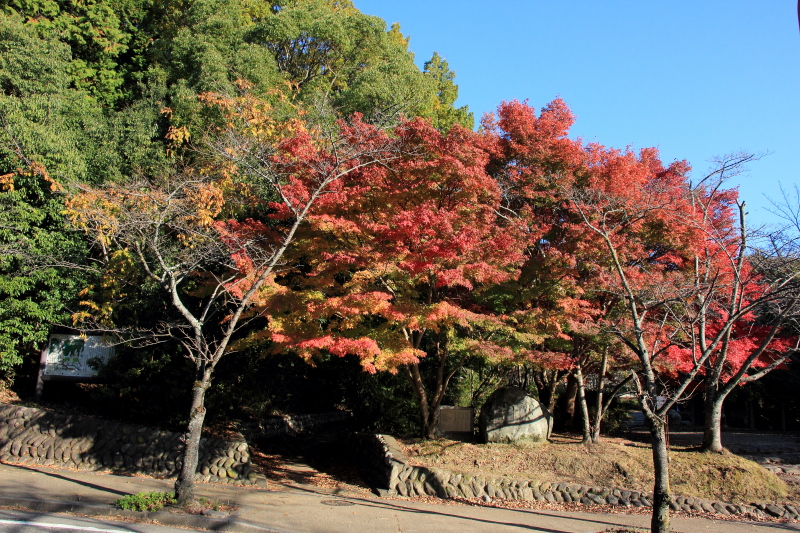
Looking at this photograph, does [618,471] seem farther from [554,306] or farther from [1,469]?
[1,469]

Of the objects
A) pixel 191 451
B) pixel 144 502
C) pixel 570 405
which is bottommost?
pixel 144 502

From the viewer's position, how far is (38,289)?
1509 cm

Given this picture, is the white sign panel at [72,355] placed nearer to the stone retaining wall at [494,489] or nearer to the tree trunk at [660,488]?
the stone retaining wall at [494,489]

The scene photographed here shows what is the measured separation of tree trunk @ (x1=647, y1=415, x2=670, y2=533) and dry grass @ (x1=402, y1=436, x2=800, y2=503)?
431 cm

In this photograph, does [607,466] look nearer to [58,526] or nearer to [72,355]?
[58,526]

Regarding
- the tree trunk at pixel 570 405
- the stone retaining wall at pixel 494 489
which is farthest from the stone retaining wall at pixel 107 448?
the tree trunk at pixel 570 405

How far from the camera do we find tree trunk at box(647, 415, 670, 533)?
7980 millimetres

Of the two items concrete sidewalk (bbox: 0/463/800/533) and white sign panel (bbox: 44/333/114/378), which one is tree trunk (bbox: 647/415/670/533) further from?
→ white sign panel (bbox: 44/333/114/378)

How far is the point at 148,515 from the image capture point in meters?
8.64

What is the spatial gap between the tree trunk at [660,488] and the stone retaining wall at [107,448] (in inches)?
333

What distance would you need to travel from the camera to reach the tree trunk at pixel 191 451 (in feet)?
29.3

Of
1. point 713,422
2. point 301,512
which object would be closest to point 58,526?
point 301,512

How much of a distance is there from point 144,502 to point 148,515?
9.0 inches

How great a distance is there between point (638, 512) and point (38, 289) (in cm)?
1612
